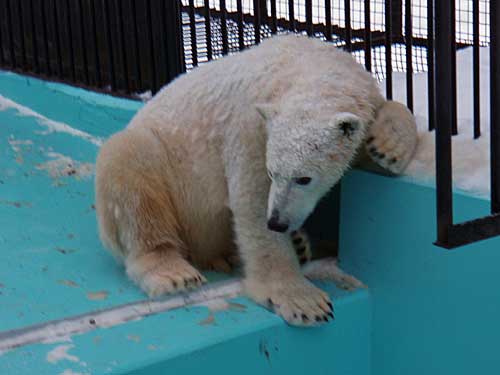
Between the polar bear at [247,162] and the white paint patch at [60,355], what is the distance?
426mm

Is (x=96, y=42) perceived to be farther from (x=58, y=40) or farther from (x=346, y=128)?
(x=346, y=128)

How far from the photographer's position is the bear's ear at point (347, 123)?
238cm

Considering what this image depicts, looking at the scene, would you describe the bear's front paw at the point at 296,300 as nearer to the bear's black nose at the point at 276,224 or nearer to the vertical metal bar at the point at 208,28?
the bear's black nose at the point at 276,224

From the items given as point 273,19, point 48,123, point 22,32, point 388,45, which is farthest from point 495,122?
point 22,32

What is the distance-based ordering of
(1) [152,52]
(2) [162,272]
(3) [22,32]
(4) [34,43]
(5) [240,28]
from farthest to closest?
(3) [22,32]
(4) [34,43]
(1) [152,52]
(5) [240,28]
(2) [162,272]

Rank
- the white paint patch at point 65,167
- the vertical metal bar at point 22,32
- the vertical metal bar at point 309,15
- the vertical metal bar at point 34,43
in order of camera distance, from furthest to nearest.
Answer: the vertical metal bar at point 22,32 → the vertical metal bar at point 34,43 → the white paint patch at point 65,167 → the vertical metal bar at point 309,15

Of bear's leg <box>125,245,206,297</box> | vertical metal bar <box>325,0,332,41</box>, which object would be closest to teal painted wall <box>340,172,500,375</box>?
bear's leg <box>125,245,206,297</box>

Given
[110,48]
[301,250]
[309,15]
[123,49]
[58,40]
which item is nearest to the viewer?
[301,250]

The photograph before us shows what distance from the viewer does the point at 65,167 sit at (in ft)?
14.9

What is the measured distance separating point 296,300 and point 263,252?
194 millimetres

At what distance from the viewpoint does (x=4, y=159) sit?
4.70 m

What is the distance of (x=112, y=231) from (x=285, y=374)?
0.83 metres

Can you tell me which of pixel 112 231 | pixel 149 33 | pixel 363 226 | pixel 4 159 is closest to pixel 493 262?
pixel 363 226

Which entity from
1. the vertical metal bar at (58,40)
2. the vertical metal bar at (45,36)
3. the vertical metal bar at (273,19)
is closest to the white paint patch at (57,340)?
the vertical metal bar at (273,19)
